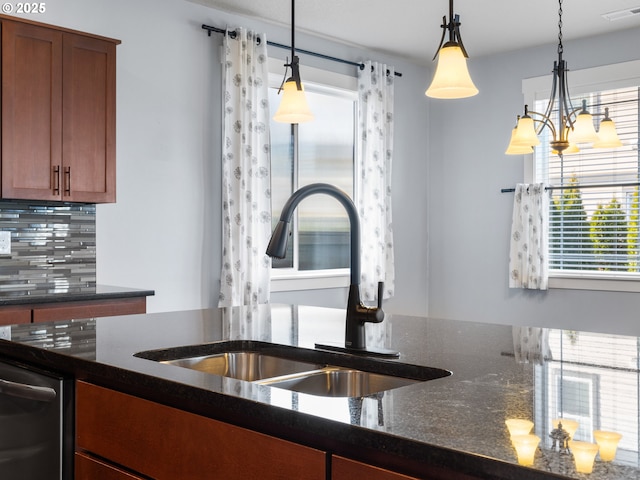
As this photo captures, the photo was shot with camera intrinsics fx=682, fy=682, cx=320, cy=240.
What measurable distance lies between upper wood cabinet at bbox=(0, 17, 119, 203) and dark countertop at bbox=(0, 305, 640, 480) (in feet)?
5.29

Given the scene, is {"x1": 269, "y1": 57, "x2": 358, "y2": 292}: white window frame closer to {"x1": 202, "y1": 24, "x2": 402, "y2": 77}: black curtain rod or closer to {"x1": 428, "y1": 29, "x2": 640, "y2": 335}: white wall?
{"x1": 202, "y1": 24, "x2": 402, "y2": 77}: black curtain rod

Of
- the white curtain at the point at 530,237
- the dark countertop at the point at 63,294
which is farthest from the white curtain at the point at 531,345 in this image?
the white curtain at the point at 530,237

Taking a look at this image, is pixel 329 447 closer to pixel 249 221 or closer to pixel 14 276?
pixel 14 276

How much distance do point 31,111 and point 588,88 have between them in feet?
12.9

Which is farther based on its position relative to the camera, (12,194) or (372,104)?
(372,104)

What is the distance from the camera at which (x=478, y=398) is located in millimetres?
1130

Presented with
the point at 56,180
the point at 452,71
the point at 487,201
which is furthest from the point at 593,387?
the point at 487,201

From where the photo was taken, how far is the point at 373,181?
5.43 meters

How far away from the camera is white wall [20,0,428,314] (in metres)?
4.02

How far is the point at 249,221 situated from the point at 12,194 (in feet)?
5.13

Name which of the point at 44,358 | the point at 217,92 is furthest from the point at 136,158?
the point at 44,358

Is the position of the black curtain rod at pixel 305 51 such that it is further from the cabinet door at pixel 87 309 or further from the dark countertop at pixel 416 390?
the dark countertop at pixel 416 390

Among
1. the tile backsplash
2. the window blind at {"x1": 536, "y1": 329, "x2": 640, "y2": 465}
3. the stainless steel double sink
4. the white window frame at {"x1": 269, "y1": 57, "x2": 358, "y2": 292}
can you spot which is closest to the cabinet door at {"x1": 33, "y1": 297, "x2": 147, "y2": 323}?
the tile backsplash

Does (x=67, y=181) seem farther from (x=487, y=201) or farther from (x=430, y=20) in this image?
(x=487, y=201)
